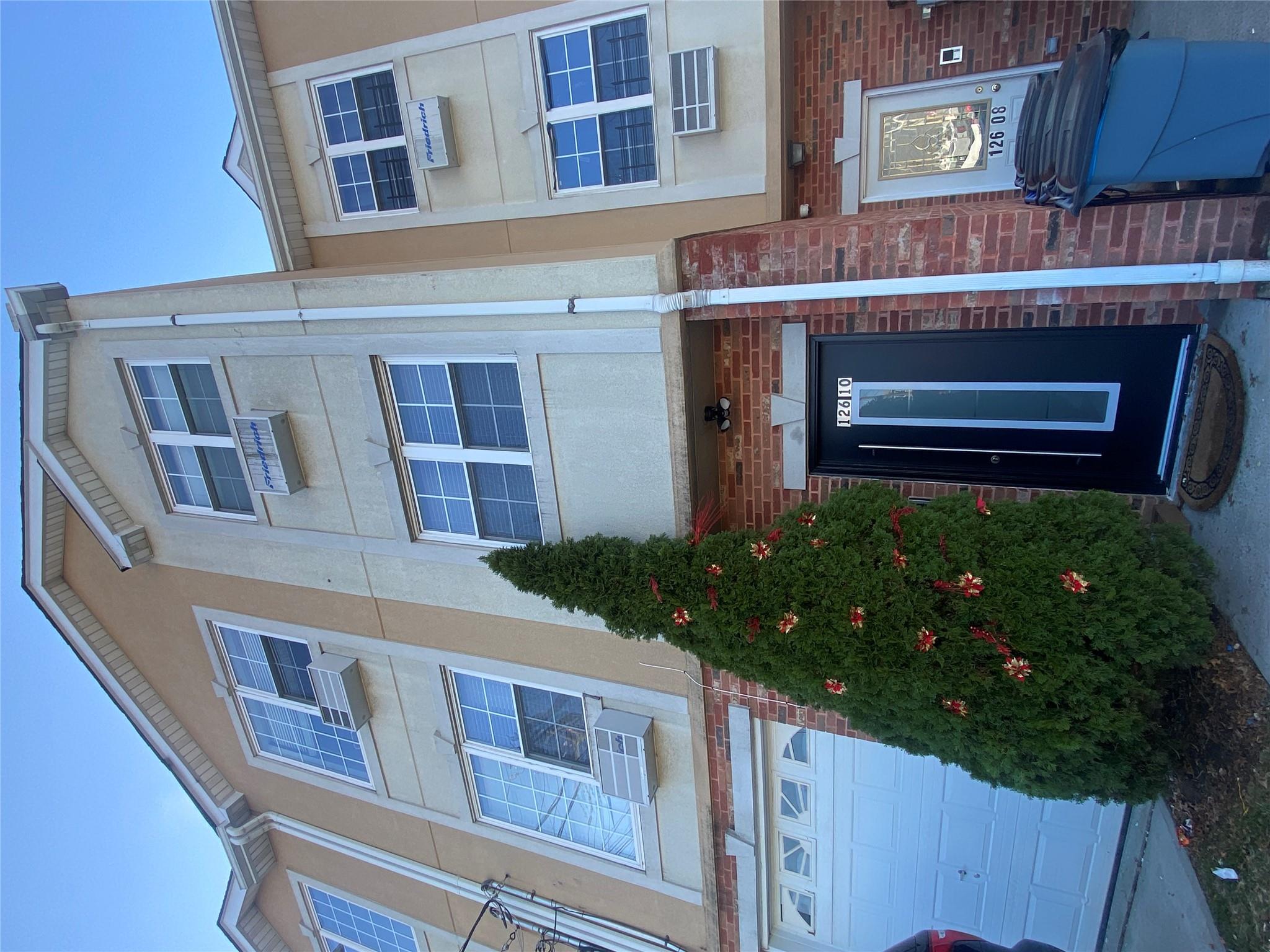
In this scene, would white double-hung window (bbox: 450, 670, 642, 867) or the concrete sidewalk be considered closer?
the concrete sidewalk

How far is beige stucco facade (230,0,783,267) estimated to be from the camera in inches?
246

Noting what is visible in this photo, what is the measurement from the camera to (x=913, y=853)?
626 centimetres

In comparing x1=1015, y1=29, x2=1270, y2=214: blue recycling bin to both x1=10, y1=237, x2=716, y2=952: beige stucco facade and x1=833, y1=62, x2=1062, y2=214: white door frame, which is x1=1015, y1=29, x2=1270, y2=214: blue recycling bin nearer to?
x1=10, y1=237, x2=716, y2=952: beige stucco facade

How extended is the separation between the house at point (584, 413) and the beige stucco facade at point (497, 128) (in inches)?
1.7

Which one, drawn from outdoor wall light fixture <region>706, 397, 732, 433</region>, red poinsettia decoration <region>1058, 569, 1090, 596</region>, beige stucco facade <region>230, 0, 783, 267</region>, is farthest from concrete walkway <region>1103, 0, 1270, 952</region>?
outdoor wall light fixture <region>706, 397, 732, 433</region>

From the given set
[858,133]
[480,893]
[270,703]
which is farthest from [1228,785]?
[270,703]

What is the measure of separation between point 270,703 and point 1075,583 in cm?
892

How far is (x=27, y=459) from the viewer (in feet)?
25.7

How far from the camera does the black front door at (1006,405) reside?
4.79 meters

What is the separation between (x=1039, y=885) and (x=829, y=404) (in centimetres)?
479

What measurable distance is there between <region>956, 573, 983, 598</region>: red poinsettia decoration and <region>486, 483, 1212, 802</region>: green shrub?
15 millimetres

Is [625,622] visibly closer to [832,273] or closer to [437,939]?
[832,273]

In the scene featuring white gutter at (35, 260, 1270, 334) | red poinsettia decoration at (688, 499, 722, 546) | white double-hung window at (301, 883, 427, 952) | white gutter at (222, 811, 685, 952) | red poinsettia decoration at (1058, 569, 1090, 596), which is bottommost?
white double-hung window at (301, 883, 427, 952)

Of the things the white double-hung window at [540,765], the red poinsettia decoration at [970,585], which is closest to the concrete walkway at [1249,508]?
the red poinsettia decoration at [970,585]
